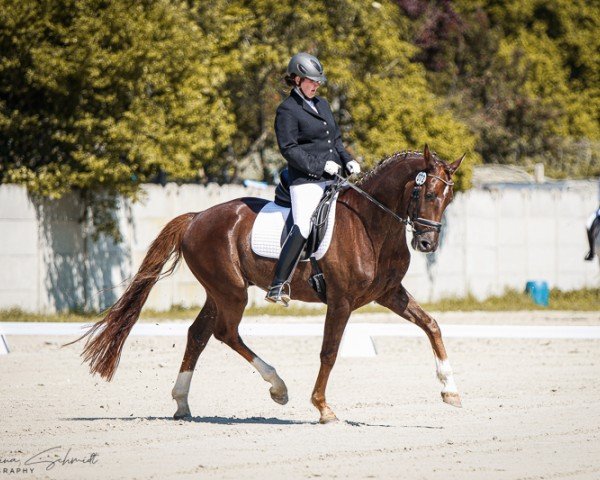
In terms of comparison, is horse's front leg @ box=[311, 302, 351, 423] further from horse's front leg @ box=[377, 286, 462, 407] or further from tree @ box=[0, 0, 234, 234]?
tree @ box=[0, 0, 234, 234]

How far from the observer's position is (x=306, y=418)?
10.1 meters

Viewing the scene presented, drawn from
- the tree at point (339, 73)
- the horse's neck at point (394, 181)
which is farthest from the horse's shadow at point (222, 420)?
the tree at point (339, 73)

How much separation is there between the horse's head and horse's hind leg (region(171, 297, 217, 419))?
215 centimetres

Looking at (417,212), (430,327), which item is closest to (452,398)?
(430,327)

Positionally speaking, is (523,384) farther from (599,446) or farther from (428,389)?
(599,446)

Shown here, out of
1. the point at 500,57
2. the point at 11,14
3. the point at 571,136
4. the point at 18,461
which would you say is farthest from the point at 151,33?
the point at 571,136

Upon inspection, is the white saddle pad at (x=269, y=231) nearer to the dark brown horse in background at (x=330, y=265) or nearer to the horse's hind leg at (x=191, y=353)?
the dark brown horse in background at (x=330, y=265)

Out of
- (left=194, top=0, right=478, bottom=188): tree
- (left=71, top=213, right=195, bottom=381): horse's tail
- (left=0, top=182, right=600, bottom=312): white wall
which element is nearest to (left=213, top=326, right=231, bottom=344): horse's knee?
(left=71, top=213, right=195, bottom=381): horse's tail

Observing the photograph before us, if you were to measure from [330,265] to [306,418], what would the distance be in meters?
1.39

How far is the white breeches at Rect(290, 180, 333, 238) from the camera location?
9812mm

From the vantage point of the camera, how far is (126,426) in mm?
9523

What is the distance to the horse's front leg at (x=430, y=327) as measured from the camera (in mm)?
9688

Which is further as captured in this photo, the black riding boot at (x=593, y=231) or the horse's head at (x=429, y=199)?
the black riding boot at (x=593, y=231)

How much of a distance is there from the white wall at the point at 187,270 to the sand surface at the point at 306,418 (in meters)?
2.17
